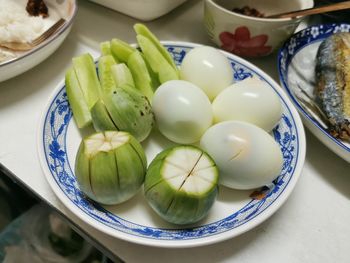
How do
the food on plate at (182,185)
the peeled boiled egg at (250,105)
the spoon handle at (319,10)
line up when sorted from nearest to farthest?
the food on plate at (182,185)
the peeled boiled egg at (250,105)
the spoon handle at (319,10)

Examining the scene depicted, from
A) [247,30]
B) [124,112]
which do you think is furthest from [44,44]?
[247,30]

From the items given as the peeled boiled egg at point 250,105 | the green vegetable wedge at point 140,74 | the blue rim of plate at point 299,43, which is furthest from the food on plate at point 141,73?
the blue rim of plate at point 299,43

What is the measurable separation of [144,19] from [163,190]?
43cm

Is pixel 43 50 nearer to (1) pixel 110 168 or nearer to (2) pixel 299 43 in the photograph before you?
(1) pixel 110 168

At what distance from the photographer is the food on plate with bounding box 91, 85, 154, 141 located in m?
0.49

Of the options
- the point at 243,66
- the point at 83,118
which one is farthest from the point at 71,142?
the point at 243,66

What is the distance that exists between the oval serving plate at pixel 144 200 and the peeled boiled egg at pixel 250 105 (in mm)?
42

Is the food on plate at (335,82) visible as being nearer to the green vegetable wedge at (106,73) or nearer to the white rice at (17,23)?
the green vegetable wedge at (106,73)

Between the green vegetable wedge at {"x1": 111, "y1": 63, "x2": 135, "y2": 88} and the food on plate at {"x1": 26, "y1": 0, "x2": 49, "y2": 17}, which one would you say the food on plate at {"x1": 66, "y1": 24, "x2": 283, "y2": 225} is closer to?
the green vegetable wedge at {"x1": 111, "y1": 63, "x2": 135, "y2": 88}

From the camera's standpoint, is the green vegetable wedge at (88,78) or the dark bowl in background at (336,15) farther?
the dark bowl in background at (336,15)

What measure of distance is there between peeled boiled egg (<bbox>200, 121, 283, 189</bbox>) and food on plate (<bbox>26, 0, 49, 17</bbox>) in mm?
422

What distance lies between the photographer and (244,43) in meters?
0.67

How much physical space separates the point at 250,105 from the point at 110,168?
20cm

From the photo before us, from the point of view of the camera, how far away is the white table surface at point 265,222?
0.46 metres
